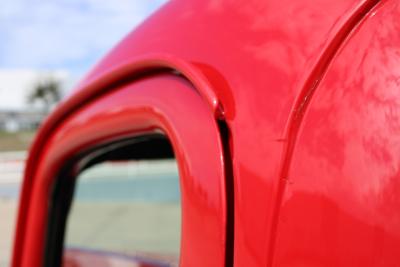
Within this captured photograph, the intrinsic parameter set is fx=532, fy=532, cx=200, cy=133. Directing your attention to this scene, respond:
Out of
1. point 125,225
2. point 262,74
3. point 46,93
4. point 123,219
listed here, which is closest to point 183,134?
point 262,74

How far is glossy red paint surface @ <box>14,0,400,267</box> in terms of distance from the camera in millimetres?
702

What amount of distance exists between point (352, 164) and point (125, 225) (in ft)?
28.6

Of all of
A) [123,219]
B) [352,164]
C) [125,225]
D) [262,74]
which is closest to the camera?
[352,164]

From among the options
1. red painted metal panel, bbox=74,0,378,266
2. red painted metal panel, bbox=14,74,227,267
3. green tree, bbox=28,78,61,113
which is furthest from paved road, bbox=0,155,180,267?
green tree, bbox=28,78,61,113

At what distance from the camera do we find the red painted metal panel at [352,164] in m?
0.69

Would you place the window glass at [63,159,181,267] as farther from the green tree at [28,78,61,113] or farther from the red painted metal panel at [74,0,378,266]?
the green tree at [28,78,61,113]

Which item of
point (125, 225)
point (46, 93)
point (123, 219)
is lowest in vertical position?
point (125, 225)

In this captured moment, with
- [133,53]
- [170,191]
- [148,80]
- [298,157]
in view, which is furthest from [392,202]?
[170,191]

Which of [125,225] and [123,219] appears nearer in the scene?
[125,225]

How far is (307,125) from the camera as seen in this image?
2.58 ft

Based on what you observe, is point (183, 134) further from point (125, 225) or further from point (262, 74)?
point (125, 225)

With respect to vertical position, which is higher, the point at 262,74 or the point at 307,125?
the point at 262,74

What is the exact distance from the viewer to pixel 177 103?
1.03 m

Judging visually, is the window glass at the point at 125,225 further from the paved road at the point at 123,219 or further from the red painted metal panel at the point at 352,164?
the red painted metal panel at the point at 352,164
